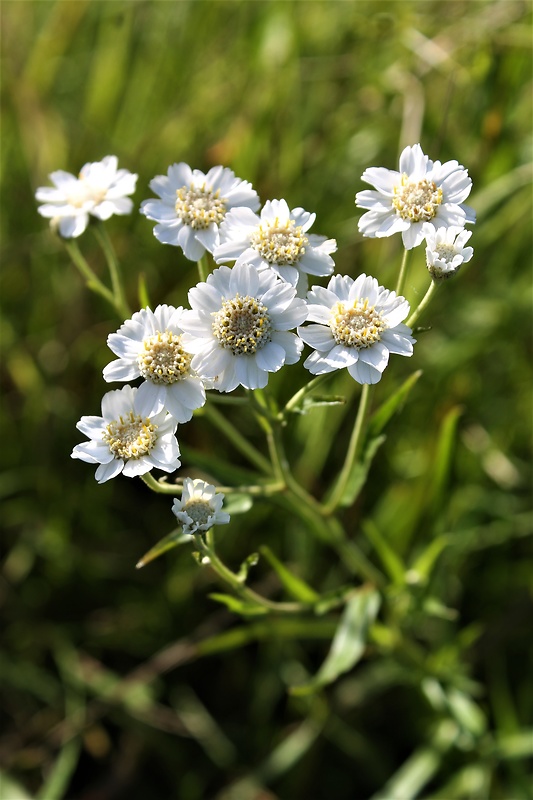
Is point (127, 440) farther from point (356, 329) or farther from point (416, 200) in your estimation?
point (416, 200)

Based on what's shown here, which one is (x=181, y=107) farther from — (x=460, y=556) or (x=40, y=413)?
(x=460, y=556)

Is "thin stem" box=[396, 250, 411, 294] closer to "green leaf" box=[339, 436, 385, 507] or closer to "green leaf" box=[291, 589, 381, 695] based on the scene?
"green leaf" box=[339, 436, 385, 507]

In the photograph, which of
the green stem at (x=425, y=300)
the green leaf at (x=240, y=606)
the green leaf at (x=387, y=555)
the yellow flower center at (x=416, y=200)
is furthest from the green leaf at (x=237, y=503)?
the yellow flower center at (x=416, y=200)

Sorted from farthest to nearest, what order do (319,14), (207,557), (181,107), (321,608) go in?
(319,14)
(181,107)
(321,608)
(207,557)

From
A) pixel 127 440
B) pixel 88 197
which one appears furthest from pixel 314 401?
pixel 88 197

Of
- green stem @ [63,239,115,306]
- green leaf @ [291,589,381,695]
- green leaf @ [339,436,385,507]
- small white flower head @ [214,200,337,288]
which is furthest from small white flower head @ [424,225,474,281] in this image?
green leaf @ [291,589,381,695]

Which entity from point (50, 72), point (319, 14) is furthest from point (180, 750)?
point (319, 14)

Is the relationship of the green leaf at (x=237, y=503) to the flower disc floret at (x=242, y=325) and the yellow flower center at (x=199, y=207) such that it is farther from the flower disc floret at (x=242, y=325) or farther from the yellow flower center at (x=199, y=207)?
the yellow flower center at (x=199, y=207)
